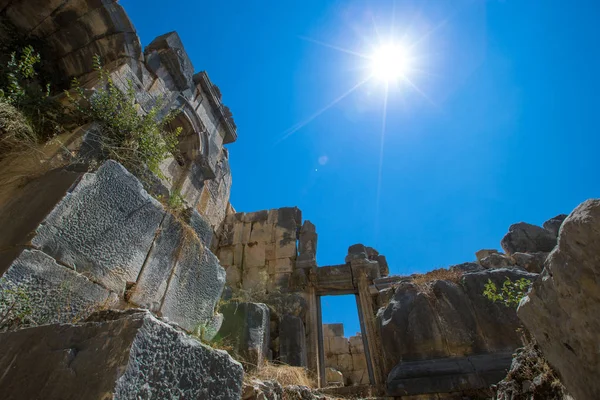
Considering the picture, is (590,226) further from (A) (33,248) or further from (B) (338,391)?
(B) (338,391)

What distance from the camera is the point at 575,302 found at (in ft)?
5.05

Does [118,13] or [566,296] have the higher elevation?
[118,13]

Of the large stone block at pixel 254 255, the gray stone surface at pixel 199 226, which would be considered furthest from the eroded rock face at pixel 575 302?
the large stone block at pixel 254 255

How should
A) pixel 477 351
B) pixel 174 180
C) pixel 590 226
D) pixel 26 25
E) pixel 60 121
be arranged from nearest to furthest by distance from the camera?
pixel 590 226, pixel 60 121, pixel 477 351, pixel 26 25, pixel 174 180

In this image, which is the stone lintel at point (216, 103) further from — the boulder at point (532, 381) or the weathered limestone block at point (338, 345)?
the weathered limestone block at point (338, 345)

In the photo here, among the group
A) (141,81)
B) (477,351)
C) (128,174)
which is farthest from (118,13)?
(477,351)

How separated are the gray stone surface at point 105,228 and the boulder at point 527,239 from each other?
6.97m

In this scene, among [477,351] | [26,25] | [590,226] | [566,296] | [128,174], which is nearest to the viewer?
[590,226]

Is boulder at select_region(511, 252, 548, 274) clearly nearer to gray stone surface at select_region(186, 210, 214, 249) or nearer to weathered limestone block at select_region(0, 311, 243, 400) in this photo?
gray stone surface at select_region(186, 210, 214, 249)

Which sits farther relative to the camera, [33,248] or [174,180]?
[174,180]

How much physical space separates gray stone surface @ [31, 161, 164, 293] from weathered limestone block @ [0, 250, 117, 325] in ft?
0.21

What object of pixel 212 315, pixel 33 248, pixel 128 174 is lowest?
pixel 33 248

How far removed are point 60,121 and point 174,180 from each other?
2636mm

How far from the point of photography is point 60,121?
2807 mm
